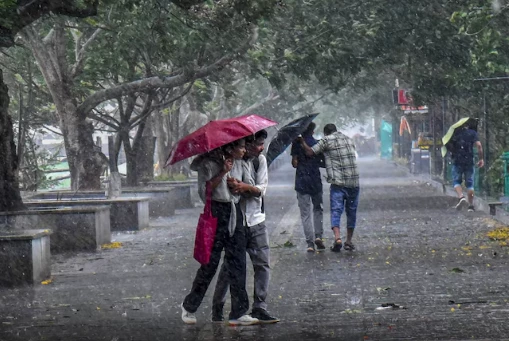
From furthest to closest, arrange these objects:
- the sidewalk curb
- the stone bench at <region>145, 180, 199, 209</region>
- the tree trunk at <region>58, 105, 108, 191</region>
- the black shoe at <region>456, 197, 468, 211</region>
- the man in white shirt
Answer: the stone bench at <region>145, 180, 199, 209</region>
the tree trunk at <region>58, 105, 108, 191</region>
the black shoe at <region>456, 197, 468, 211</region>
the sidewalk curb
the man in white shirt

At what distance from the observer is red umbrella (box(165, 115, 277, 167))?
8.93m

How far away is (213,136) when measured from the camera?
29.4 ft

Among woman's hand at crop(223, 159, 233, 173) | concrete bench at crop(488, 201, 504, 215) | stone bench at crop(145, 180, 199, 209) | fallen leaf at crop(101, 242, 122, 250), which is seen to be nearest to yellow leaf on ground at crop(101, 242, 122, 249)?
fallen leaf at crop(101, 242, 122, 250)

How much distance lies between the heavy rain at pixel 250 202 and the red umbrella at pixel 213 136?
0.02 meters

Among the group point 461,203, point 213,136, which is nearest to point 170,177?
point 461,203

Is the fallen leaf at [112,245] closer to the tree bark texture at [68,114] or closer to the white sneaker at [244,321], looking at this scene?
the tree bark texture at [68,114]

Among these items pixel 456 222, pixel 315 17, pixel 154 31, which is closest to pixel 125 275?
pixel 456 222

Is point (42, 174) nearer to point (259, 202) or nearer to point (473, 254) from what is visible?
point (473, 254)

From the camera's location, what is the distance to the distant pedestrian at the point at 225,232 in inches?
362

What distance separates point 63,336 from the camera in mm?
8945

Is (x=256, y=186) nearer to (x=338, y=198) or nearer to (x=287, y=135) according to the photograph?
(x=287, y=135)

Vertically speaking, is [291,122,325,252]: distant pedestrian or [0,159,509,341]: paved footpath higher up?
[291,122,325,252]: distant pedestrian

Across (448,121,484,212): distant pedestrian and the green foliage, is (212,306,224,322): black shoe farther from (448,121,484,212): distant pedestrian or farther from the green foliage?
the green foliage

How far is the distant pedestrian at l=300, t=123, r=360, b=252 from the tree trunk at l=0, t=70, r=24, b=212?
14.0ft
